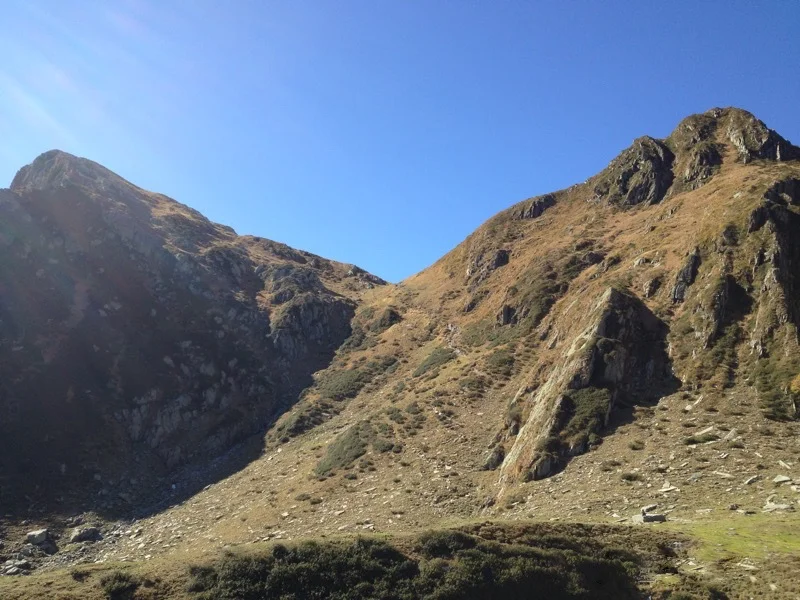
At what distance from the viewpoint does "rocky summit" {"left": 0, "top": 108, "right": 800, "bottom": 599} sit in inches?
824

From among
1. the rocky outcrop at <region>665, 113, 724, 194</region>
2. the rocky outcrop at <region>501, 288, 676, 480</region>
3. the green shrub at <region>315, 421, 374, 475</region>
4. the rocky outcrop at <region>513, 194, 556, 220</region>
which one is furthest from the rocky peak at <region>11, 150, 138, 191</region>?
the rocky outcrop at <region>665, 113, 724, 194</region>

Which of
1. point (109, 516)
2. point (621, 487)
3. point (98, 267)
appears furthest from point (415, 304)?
point (621, 487)

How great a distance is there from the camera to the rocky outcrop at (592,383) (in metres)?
37.2

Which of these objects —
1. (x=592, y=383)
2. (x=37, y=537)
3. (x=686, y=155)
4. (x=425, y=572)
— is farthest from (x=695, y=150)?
(x=37, y=537)

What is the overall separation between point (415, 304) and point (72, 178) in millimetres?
75110

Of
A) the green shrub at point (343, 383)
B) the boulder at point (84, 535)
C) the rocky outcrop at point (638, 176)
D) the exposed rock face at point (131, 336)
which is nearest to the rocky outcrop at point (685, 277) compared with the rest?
the rocky outcrop at point (638, 176)

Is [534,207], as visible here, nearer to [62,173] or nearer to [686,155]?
[686,155]

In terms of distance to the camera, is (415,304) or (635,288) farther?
(415,304)

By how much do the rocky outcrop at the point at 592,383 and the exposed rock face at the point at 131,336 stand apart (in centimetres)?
3973

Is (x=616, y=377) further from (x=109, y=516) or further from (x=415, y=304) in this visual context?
(x=415, y=304)

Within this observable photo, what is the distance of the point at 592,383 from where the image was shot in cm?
4153

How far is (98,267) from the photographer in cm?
8050

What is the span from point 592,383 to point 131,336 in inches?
2447

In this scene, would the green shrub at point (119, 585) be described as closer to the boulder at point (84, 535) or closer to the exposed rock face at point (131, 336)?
the boulder at point (84, 535)
